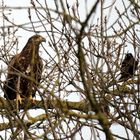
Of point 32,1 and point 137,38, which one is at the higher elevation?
point 32,1

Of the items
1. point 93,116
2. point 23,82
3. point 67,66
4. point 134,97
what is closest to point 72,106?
point 23,82

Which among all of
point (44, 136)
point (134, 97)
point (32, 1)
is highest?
point (32, 1)

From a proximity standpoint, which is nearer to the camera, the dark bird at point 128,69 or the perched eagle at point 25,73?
the perched eagle at point 25,73

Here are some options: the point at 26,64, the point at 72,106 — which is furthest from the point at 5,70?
the point at 26,64

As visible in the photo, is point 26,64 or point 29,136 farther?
point 26,64

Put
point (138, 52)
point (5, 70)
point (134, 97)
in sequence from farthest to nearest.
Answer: point (138, 52) < point (134, 97) < point (5, 70)

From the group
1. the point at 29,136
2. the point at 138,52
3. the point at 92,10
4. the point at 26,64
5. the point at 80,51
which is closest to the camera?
the point at 92,10

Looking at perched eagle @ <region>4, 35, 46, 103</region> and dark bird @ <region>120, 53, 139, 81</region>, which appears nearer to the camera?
perched eagle @ <region>4, 35, 46, 103</region>

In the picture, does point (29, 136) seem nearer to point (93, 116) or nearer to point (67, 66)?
point (93, 116)

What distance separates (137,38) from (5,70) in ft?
4.29

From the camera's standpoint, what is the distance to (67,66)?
10.9 feet

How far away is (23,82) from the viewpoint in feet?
20.8

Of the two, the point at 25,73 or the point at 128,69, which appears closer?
the point at 128,69

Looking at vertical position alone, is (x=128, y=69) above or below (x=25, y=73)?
below
